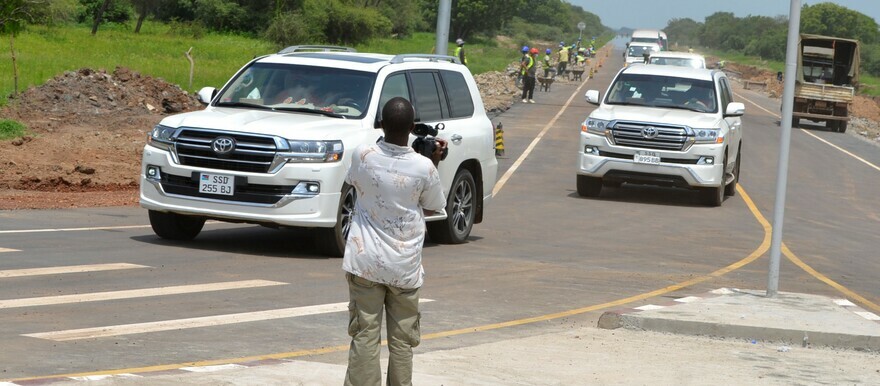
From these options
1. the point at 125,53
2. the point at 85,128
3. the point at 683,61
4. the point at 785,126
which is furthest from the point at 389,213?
the point at 125,53

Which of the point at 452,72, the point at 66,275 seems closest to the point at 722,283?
the point at 452,72

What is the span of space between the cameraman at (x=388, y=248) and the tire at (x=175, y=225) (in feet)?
22.6

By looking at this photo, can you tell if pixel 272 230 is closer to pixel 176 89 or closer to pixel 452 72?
pixel 452 72

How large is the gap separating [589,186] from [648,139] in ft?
4.68

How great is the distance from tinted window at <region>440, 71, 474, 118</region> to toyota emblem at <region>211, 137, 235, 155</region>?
311cm

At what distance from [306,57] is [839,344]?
22.1ft

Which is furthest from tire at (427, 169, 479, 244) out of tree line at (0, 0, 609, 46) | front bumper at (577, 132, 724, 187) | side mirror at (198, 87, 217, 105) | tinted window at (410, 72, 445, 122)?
tree line at (0, 0, 609, 46)

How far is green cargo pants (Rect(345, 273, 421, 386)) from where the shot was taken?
638 centimetres

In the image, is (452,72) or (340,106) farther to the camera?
(452,72)

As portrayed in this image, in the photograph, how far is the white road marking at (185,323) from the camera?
27.3 feet

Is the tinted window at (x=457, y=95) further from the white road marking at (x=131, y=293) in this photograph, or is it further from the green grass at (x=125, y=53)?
the green grass at (x=125, y=53)

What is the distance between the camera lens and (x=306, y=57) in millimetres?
14141

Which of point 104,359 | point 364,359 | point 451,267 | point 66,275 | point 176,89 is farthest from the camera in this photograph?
point 176,89

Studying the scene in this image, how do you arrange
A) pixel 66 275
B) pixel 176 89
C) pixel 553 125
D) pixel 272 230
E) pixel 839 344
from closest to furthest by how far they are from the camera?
1. pixel 839 344
2. pixel 66 275
3. pixel 272 230
4. pixel 176 89
5. pixel 553 125
